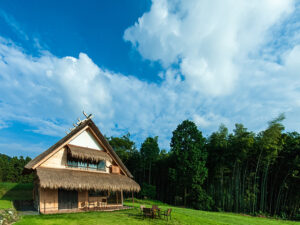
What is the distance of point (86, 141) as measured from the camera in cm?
1427

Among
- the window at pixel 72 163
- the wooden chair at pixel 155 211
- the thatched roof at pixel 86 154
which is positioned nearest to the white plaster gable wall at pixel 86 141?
the thatched roof at pixel 86 154

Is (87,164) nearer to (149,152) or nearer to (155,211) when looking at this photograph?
(155,211)

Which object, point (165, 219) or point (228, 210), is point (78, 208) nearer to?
point (165, 219)

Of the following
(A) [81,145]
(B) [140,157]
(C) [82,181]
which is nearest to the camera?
(C) [82,181]

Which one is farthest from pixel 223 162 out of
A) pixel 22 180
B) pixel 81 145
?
pixel 22 180

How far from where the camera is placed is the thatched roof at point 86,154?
12.5 m

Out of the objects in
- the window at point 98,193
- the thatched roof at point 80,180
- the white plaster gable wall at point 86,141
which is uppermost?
the white plaster gable wall at point 86,141

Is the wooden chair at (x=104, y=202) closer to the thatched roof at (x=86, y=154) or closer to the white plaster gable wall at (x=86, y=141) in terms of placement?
the thatched roof at (x=86, y=154)

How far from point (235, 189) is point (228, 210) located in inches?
91.3

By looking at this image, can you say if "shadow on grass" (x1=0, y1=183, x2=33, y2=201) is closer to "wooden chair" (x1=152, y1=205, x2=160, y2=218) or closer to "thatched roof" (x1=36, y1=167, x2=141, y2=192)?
"thatched roof" (x1=36, y1=167, x2=141, y2=192)

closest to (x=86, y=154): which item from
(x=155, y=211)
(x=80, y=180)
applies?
(x=80, y=180)

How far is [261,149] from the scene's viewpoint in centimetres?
1858

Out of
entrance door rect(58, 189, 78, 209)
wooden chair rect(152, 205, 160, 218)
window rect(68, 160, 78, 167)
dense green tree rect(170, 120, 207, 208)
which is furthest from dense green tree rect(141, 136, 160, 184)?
wooden chair rect(152, 205, 160, 218)

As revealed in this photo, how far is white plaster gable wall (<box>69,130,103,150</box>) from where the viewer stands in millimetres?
13637
